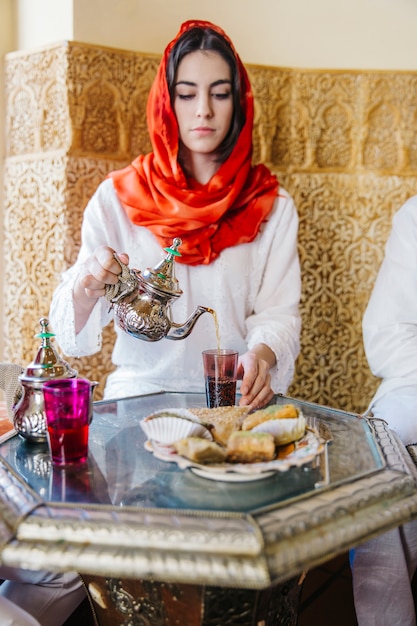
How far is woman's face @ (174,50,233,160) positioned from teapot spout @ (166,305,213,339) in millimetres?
708

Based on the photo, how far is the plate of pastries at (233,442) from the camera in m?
0.82

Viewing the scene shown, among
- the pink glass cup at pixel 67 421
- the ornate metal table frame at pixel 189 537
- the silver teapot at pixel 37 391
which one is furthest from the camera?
the silver teapot at pixel 37 391

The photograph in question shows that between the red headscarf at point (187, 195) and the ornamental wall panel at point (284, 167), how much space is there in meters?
0.42

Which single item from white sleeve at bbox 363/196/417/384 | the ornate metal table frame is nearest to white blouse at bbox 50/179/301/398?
white sleeve at bbox 363/196/417/384

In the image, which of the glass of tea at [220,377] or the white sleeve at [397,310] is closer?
the glass of tea at [220,377]

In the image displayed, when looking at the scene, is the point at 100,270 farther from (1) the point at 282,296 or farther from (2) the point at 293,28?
(2) the point at 293,28

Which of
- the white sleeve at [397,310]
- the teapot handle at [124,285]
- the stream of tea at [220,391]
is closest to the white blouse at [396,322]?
the white sleeve at [397,310]

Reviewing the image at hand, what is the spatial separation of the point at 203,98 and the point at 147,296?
2.65 ft

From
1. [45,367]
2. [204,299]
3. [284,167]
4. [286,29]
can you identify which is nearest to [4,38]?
[286,29]

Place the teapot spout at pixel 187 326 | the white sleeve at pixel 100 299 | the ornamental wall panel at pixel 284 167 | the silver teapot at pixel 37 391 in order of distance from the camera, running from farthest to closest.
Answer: the ornamental wall panel at pixel 284 167, the white sleeve at pixel 100 299, the teapot spout at pixel 187 326, the silver teapot at pixel 37 391

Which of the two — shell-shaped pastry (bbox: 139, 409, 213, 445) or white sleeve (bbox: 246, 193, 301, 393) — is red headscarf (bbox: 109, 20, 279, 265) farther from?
shell-shaped pastry (bbox: 139, 409, 213, 445)

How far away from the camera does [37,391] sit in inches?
40.7

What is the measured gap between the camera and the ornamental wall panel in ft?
7.18

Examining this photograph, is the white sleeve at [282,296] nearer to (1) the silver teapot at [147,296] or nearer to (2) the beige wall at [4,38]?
(1) the silver teapot at [147,296]
